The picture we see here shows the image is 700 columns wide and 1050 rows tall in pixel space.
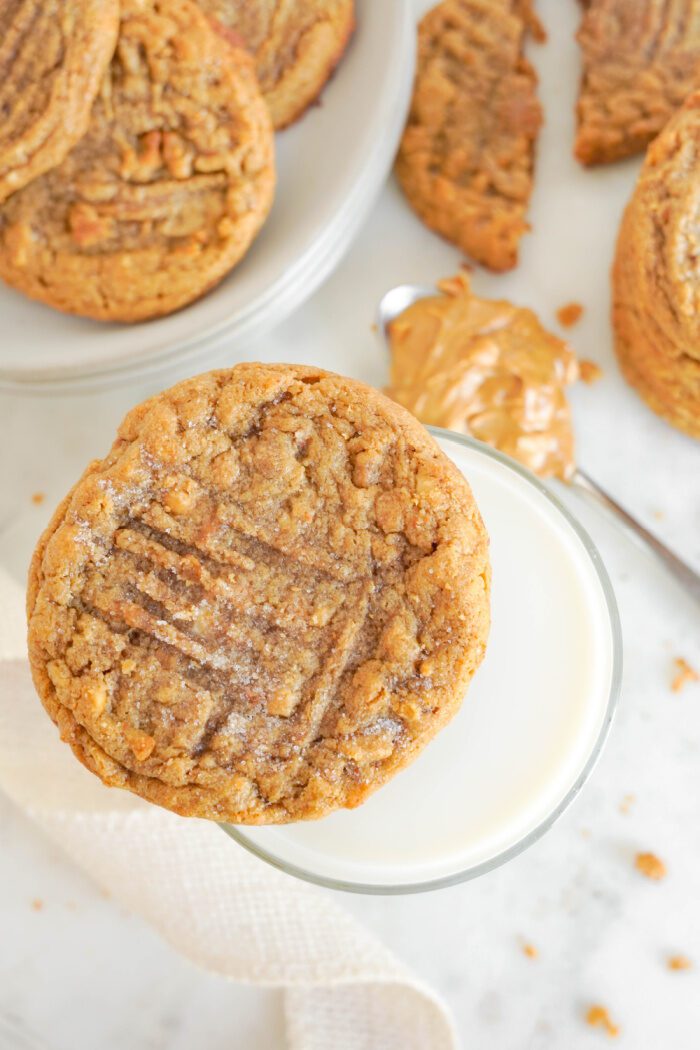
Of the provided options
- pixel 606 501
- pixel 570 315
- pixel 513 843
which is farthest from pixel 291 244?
pixel 513 843

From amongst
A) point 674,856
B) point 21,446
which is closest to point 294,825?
point 674,856

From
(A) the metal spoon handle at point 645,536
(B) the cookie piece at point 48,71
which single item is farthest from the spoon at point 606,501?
(B) the cookie piece at point 48,71

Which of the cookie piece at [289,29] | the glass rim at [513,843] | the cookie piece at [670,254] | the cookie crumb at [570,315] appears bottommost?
the glass rim at [513,843]

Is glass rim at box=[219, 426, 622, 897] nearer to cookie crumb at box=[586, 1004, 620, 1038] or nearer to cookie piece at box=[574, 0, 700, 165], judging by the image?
cookie crumb at box=[586, 1004, 620, 1038]

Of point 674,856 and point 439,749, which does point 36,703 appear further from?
point 674,856

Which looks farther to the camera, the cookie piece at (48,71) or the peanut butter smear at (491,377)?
the peanut butter smear at (491,377)

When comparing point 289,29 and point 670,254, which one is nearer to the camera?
point 670,254

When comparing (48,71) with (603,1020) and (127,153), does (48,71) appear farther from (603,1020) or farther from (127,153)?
(603,1020)

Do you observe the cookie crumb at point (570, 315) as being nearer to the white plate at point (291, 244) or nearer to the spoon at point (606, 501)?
the spoon at point (606, 501)
